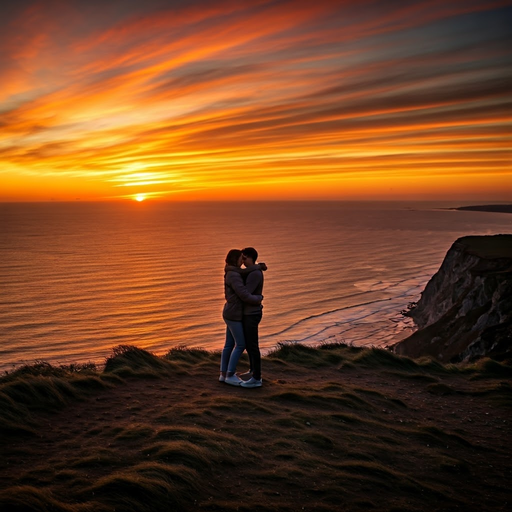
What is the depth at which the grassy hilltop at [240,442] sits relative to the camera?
244 inches

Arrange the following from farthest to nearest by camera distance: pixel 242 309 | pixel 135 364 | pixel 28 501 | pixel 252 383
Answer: pixel 135 364 < pixel 252 383 < pixel 242 309 < pixel 28 501

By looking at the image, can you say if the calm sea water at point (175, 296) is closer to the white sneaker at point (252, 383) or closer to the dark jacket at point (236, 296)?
the white sneaker at point (252, 383)

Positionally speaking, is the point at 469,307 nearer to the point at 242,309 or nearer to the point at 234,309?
the point at 242,309

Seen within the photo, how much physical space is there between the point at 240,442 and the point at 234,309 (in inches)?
135

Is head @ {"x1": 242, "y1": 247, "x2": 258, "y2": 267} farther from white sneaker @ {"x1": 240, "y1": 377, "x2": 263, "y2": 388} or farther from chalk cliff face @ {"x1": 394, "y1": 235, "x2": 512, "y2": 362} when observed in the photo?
chalk cliff face @ {"x1": 394, "y1": 235, "x2": 512, "y2": 362}

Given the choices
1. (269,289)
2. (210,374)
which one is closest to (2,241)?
(269,289)

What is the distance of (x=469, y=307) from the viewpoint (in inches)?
1387

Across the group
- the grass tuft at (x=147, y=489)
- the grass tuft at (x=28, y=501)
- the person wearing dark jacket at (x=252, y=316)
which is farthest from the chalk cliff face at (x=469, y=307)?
the grass tuft at (x=28, y=501)

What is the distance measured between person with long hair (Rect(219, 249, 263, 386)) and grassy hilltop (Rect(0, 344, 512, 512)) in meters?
0.47

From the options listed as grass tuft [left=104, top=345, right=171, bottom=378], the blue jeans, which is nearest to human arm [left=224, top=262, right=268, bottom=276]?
the blue jeans

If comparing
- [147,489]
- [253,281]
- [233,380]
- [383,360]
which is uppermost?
[253,281]

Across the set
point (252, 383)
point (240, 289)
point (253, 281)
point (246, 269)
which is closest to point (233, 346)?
point (252, 383)

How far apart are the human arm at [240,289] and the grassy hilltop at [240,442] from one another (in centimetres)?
217

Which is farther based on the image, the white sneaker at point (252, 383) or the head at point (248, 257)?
the white sneaker at point (252, 383)
